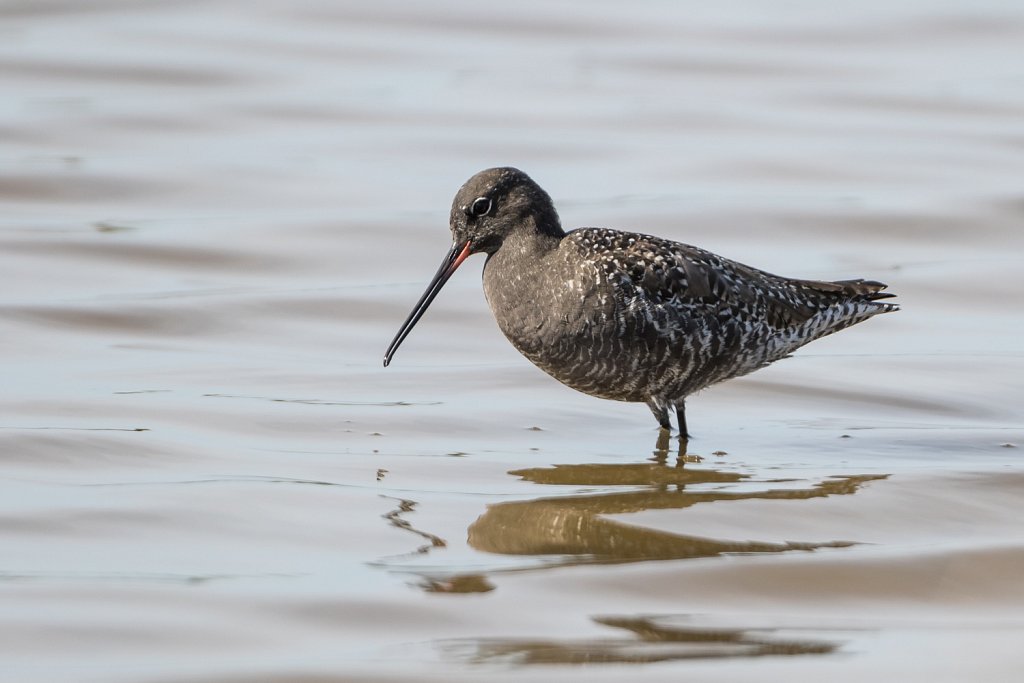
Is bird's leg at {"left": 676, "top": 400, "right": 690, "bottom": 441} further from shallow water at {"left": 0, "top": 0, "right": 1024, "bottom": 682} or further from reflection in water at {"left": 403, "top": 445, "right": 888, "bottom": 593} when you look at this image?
reflection in water at {"left": 403, "top": 445, "right": 888, "bottom": 593}

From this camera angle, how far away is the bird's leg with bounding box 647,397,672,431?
8.78m

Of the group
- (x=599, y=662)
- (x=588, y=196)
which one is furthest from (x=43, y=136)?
(x=599, y=662)

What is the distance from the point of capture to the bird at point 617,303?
8.39 metres

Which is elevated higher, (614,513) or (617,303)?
(617,303)

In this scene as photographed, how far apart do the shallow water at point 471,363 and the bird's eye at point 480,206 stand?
115 centimetres

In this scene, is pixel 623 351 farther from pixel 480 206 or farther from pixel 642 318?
pixel 480 206

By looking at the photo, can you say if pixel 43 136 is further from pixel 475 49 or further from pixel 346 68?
pixel 475 49

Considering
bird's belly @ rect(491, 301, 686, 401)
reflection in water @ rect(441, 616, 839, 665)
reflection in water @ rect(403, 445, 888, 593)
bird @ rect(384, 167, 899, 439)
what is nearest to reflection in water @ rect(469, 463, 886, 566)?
reflection in water @ rect(403, 445, 888, 593)

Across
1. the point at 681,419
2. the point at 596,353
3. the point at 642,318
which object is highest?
the point at 642,318

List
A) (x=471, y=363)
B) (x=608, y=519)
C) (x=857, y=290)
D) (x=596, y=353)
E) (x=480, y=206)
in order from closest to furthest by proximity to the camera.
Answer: (x=608, y=519)
(x=596, y=353)
(x=480, y=206)
(x=857, y=290)
(x=471, y=363)

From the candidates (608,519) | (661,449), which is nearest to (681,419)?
(661,449)

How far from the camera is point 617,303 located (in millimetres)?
8375

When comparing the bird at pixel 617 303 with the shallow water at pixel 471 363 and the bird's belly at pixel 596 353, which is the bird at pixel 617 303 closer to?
the bird's belly at pixel 596 353

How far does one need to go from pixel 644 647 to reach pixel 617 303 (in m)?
2.95
